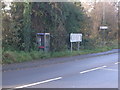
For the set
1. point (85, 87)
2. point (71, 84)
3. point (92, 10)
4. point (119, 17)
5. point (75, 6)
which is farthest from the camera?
point (119, 17)

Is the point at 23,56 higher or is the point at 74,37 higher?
the point at 74,37

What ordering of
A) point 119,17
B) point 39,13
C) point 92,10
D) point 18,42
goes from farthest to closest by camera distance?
point 119,17
point 92,10
point 39,13
point 18,42

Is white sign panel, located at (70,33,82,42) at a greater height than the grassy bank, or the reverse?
white sign panel, located at (70,33,82,42)

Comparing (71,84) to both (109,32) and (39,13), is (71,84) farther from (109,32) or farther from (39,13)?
(109,32)

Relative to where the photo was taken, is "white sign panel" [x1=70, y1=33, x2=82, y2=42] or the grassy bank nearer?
the grassy bank

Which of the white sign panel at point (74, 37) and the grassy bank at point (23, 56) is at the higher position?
the white sign panel at point (74, 37)

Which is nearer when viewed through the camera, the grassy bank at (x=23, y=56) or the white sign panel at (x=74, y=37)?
the grassy bank at (x=23, y=56)

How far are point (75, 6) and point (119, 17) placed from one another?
21.2 meters

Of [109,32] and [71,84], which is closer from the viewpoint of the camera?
[71,84]

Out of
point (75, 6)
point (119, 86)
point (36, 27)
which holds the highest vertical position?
point (75, 6)

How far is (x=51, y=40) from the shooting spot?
21.1m

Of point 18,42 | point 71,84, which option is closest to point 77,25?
point 18,42

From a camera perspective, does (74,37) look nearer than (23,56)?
No

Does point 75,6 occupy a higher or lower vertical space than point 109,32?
higher
